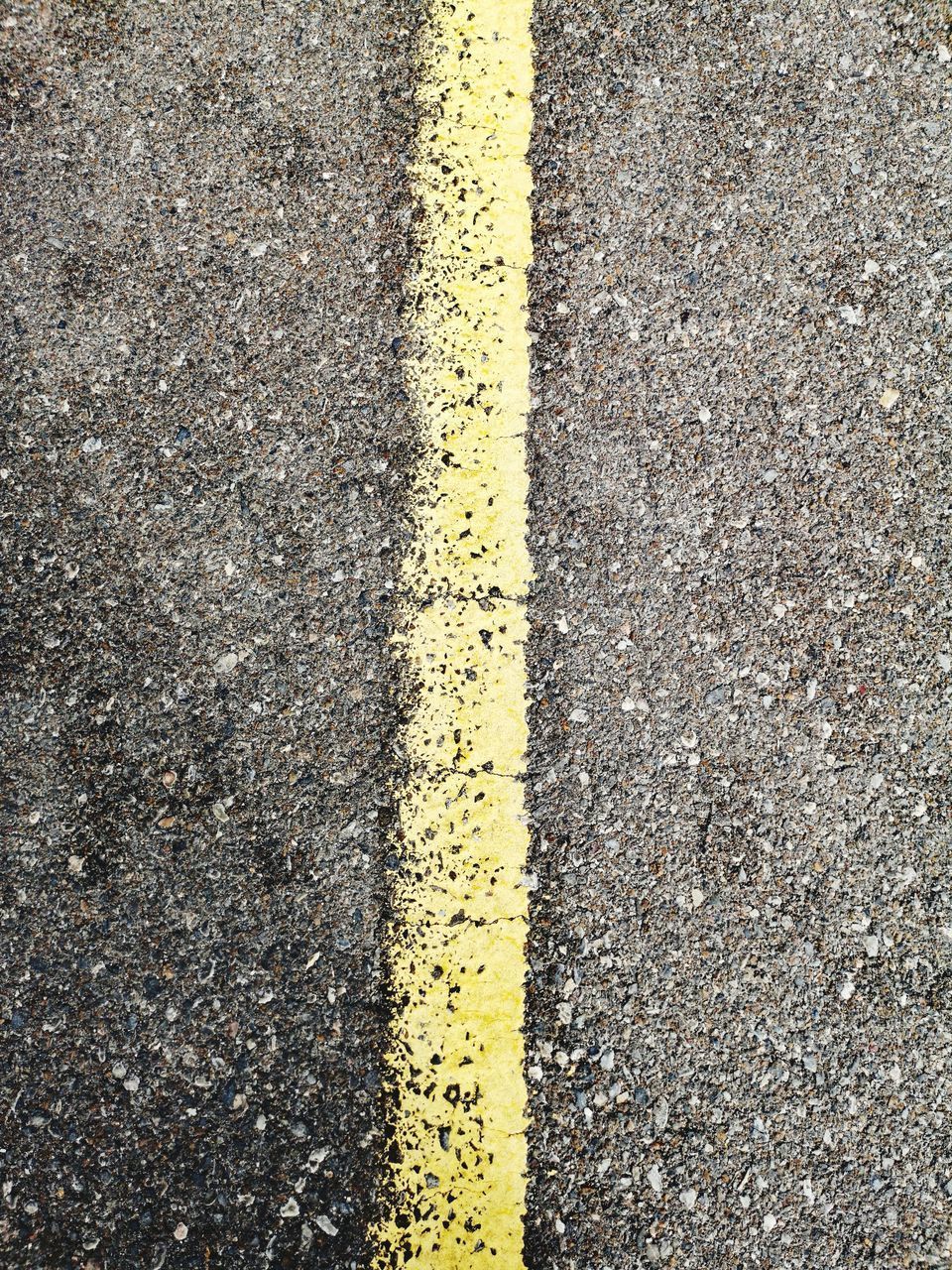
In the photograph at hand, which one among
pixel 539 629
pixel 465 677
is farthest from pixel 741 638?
pixel 465 677

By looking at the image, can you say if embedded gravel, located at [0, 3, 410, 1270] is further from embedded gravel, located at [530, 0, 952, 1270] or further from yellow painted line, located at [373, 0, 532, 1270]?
embedded gravel, located at [530, 0, 952, 1270]

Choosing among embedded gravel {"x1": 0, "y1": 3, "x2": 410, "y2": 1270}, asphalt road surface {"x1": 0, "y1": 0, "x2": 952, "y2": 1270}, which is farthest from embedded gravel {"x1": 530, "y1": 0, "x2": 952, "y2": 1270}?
embedded gravel {"x1": 0, "y1": 3, "x2": 410, "y2": 1270}

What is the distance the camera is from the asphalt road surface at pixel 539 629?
66.1 inches

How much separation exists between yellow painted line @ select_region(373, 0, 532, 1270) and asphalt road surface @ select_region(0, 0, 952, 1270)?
0.04 meters

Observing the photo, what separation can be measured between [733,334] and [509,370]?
52 centimetres

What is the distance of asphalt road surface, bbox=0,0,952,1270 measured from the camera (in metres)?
1.68

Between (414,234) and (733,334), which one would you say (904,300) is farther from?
(414,234)

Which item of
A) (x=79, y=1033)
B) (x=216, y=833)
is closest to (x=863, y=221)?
(x=216, y=833)

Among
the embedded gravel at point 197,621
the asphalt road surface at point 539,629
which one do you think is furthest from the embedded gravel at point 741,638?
the embedded gravel at point 197,621

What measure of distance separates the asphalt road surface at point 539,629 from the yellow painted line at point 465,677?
0.04m

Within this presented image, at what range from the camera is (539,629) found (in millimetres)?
1928

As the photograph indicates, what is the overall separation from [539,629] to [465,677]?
0.19 meters

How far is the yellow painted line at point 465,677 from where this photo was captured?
5.48 feet

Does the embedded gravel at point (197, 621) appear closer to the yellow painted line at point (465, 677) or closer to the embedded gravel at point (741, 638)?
the yellow painted line at point (465, 677)
